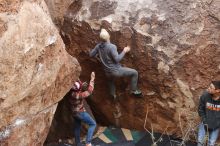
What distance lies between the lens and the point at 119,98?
8969 mm

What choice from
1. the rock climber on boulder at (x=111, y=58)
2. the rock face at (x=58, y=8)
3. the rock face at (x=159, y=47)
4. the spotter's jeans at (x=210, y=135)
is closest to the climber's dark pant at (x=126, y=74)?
the rock climber on boulder at (x=111, y=58)

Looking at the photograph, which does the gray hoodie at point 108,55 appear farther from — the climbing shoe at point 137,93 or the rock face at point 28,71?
the rock face at point 28,71

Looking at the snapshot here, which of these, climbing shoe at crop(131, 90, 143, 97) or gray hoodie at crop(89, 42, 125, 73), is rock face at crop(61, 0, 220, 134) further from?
gray hoodie at crop(89, 42, 125, 73)

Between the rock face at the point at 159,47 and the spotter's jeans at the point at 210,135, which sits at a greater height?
the rock face at the point at 159,47

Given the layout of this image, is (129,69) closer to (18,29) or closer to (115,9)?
(115,9)

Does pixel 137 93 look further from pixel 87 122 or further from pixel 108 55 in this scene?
pixel 87 122

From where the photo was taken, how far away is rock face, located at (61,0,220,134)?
26.3 feet

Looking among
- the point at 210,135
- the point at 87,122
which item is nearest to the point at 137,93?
the point at 87,122

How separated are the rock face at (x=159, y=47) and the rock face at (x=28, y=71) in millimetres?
1375

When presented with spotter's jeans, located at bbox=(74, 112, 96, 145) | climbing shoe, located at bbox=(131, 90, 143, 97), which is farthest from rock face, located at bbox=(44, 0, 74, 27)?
spotter's jeans, located at bbox=(74, 112, 96, 145)

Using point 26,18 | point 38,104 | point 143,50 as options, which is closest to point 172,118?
point 143,50

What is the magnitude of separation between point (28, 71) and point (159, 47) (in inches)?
101

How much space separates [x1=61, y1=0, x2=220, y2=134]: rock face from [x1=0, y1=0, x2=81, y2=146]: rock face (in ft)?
4.51

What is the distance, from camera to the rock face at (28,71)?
255 inches
